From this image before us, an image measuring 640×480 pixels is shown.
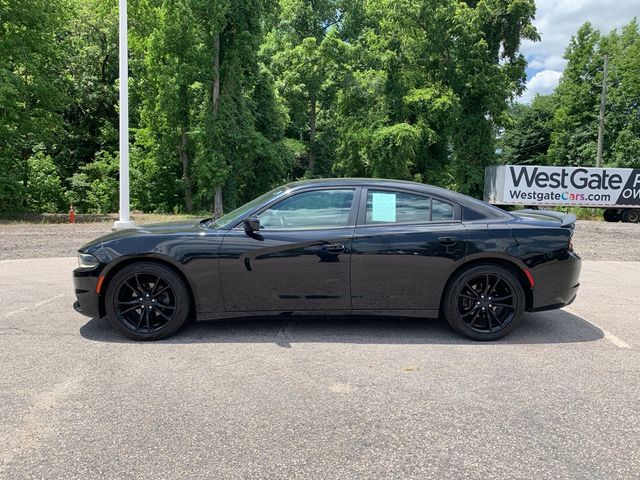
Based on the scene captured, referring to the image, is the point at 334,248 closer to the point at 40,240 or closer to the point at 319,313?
the point at 319,313

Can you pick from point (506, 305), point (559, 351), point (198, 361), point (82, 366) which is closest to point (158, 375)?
point (198, 361)

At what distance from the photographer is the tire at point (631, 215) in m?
27.4

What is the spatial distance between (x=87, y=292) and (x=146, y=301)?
0.56 meters

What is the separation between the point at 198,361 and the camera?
4.32m

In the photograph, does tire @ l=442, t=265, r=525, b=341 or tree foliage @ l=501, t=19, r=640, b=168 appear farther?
tree foliage @ l=501, t=19, r=640, b=168

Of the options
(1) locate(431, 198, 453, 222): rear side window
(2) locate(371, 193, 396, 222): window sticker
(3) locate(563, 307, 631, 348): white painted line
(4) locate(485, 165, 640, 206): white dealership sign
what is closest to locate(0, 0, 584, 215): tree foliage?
(4) locate(485, 165, 640, 206): white dealership sign

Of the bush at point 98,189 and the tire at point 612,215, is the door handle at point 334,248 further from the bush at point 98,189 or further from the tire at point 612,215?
the tire at point 612,215

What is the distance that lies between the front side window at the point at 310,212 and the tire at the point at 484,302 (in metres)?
1.27

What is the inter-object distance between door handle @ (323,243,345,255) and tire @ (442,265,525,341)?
1.11 meters

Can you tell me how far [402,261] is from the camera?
4828 mm

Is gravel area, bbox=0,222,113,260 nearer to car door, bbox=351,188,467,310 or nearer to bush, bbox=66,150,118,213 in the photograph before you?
car door, bbox=351,188,467,310

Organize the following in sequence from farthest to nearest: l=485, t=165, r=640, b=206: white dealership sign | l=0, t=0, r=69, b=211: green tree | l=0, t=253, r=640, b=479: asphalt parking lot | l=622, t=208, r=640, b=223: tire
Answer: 1. l=622, t=208, r=640, b=223: tire
2. l=485, t=165, r=640, b=206: white dealership sign
3. l=0, t=0, r=69, b=211: green tree
4. l=0, t=253, r=640, b=479: asphalt parking lot

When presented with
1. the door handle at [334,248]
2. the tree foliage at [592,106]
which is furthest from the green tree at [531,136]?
the door handle at [334,248]

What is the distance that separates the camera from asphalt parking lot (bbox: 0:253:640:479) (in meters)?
2.82
